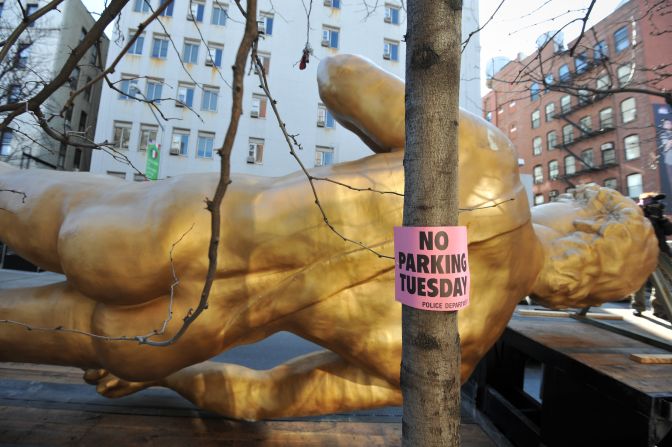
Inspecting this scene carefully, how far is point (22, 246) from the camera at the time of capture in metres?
2.06

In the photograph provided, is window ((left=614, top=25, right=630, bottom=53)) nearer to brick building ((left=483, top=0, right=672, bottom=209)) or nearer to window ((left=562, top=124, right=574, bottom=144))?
brick building ((left=483, top=0, right=672, bottom=209))

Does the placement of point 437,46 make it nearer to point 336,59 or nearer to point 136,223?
point 336,59

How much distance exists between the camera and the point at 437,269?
Result: 1.00m

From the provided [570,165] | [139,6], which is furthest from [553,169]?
[139,6]

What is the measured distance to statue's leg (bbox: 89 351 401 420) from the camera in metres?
2.08

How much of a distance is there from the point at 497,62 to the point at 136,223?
4.05 metres

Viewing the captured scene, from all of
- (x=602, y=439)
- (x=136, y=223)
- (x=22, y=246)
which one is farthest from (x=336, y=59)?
(x=602, y=439)

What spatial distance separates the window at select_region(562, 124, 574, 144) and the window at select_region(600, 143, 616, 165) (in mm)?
2077

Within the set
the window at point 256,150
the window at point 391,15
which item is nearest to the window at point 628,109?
the window at point 391,15

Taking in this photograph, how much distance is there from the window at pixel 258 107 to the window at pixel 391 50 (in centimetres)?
701

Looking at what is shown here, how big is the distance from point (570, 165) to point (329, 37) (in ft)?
62.2

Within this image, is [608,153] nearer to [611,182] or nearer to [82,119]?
[611,182]

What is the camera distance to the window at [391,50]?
20423 mm

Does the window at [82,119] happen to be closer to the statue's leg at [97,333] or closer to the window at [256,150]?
the window at [256,150]
